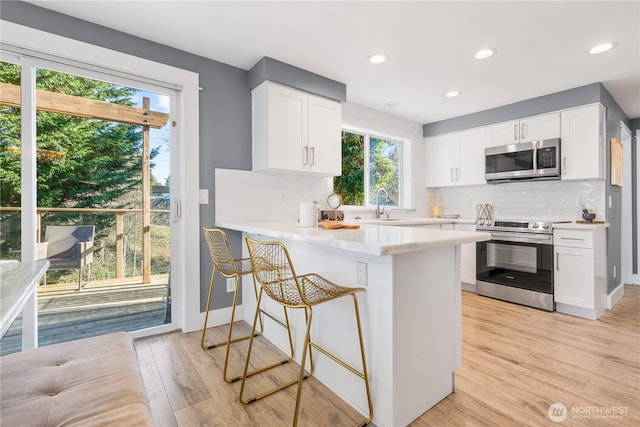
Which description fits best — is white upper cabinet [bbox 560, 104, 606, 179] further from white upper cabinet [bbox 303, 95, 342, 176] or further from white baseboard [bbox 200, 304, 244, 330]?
white baseboard [bbox 200, 304, 244, 330]

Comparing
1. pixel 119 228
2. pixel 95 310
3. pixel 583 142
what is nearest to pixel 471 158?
pixel 583 142

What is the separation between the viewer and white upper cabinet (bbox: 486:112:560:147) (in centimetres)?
349

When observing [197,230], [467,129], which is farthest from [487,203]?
[197,230]

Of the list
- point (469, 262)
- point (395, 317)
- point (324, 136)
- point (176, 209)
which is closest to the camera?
point (395, 317)

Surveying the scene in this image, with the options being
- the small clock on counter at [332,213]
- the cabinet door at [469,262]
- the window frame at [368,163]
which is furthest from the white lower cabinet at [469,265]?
the small clock on counter at [332,213]

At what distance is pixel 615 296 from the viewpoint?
Answer: 3.46 metres

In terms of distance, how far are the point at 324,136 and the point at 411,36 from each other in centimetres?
117

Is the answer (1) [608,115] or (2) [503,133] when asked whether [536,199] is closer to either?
(2) [503,133]

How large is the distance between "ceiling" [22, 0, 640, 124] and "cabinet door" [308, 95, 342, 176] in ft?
0.99

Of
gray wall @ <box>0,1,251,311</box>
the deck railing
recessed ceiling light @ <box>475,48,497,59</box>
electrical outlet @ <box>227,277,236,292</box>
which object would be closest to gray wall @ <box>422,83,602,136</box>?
recessed ceiling light @ <box>475,48,497,59</box>

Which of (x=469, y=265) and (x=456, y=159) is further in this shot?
(x=456, y=159)

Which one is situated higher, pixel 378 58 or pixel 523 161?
pixel 378 58

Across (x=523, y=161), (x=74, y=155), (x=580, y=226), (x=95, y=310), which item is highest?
(x=523, y=161)

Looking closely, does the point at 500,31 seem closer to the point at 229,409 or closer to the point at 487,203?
the point at 487,203
